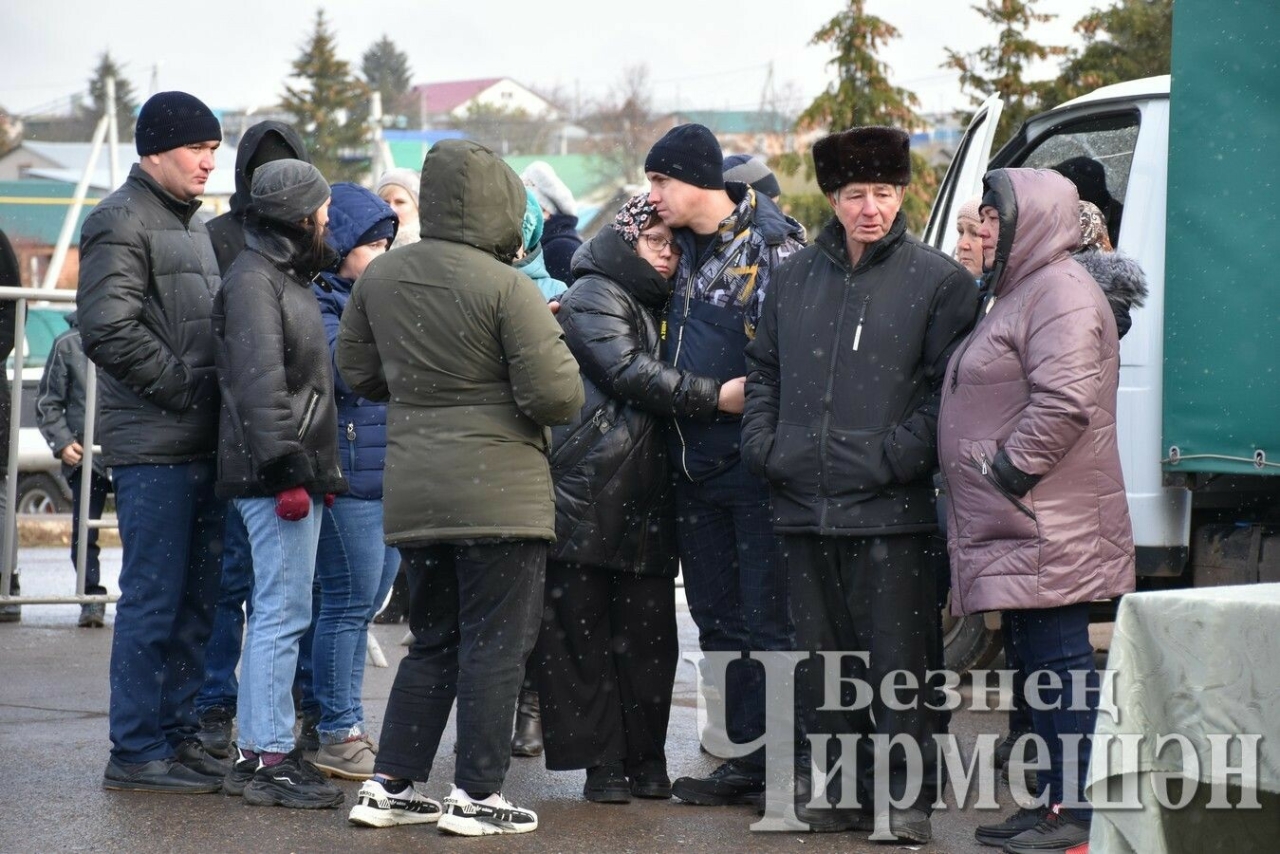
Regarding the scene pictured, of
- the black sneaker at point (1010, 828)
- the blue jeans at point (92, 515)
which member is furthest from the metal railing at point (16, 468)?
the black sneaker at point (1010, 828)

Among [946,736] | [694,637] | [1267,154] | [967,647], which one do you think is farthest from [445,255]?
[694,637]

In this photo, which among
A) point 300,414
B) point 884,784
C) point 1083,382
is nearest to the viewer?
point 1083,382

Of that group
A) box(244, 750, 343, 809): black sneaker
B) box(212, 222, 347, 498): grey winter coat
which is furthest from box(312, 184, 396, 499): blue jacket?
box(244, 750, 343, 809): black sneaker

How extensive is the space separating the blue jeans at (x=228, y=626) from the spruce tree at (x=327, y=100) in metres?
54.1

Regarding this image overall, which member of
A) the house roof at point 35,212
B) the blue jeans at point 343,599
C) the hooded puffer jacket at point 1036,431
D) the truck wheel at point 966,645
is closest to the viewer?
the hooded puffer jacket at point 1036,431

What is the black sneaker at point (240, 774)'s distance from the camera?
4992 mm

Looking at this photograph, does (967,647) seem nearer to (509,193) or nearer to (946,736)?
(946,736)

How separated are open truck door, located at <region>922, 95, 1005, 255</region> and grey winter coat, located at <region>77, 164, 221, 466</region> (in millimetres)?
3207

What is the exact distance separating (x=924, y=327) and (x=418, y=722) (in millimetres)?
1836

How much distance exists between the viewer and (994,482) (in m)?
4.45

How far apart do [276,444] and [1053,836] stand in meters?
2.47

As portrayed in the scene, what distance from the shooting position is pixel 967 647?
22.4 ft

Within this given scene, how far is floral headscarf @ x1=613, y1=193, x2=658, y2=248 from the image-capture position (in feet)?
16.9

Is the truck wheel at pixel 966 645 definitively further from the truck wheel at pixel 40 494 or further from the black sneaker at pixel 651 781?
the truck wheel at pixel 40 494
